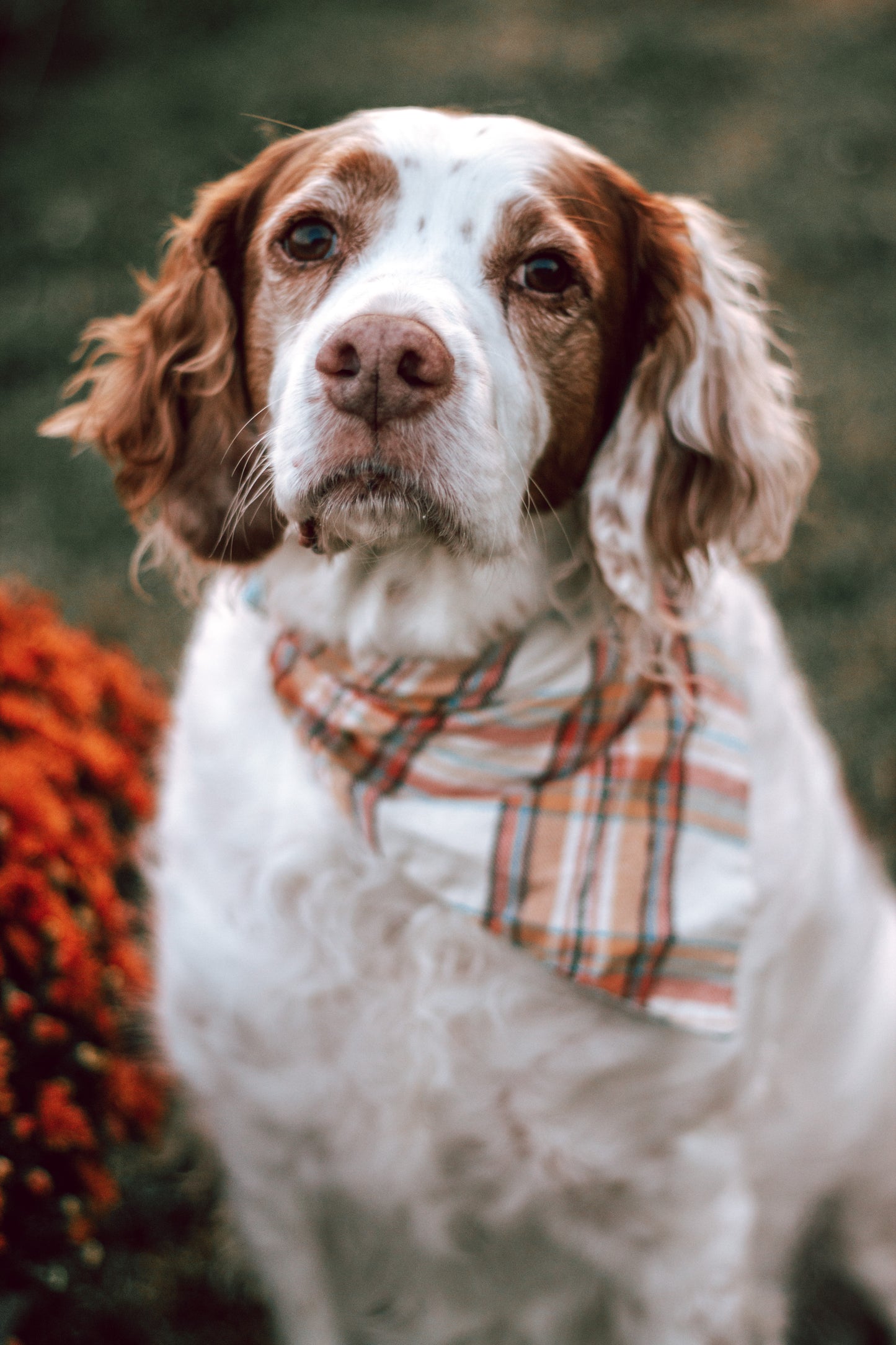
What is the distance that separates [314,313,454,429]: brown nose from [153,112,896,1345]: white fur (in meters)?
0.22

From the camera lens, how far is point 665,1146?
190cm

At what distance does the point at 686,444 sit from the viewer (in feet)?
5.92

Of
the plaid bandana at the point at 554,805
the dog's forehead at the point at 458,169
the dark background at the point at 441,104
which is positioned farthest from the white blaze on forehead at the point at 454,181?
the dark background at the point at 441,104

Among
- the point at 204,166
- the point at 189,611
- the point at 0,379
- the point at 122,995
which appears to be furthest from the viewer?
the point at 204,166

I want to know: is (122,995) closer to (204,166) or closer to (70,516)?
(70,516)

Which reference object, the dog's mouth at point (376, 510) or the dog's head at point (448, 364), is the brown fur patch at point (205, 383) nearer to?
the dog's head at point (448, 364)

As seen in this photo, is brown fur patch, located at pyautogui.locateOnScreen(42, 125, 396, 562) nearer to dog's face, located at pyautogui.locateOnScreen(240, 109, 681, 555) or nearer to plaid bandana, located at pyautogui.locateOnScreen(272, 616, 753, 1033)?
dog's face, located at pyautogui.locateOnScreen(240, 109, 681, 555)

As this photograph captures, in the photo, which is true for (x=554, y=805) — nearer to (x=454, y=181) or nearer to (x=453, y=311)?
(x=453, y=311)

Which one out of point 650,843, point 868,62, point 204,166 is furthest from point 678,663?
point 868,62

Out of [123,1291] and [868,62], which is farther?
[868,62]

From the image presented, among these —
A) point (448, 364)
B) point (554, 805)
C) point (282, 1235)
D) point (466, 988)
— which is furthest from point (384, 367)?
point (282, 1235)

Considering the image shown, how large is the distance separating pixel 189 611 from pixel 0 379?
1.52 m

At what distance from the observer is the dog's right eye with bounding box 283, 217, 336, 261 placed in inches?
64.4

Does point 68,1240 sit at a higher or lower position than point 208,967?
lower
